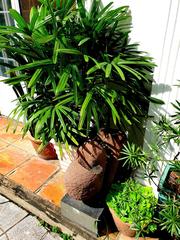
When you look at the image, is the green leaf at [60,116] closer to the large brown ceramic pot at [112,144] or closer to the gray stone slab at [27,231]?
the large brown ceramic pot at [112,144]

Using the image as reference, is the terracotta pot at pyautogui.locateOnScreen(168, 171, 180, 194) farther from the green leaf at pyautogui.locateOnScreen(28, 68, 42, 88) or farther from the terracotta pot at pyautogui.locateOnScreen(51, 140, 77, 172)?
the green leaf at pyautogui.locateOnScreen(28, 68, 42, 88)

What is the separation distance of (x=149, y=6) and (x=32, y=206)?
1.87 metres

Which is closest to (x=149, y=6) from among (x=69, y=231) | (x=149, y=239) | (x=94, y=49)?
(x=94, y=49)

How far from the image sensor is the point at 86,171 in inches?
64.0

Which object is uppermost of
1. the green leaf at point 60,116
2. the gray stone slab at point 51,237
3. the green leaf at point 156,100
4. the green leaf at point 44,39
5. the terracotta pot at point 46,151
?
the green leaf at point 44,39

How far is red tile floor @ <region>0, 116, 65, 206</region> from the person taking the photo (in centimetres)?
212

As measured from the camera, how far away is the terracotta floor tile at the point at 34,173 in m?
2.19

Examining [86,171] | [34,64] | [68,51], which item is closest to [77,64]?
[68,51]

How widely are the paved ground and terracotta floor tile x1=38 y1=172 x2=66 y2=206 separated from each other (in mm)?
213

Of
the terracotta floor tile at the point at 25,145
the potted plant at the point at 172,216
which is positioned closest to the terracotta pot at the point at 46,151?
the terracotta floor tile at the point at 25,145

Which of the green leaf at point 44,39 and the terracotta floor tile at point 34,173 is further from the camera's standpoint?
the terracotta floor tile at point 34,173

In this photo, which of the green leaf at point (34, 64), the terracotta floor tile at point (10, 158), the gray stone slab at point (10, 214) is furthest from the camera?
the terracotta floor tile at point (10, 158)

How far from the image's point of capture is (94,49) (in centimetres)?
172

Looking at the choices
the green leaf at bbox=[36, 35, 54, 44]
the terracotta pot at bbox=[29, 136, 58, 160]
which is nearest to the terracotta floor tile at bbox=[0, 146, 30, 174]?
the terracotta pot at bbox=[29, 136, 58, 160]
